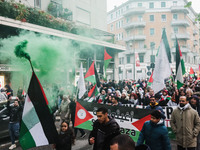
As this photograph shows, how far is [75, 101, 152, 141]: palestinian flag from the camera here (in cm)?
527

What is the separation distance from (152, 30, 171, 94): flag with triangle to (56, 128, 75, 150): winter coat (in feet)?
9.19

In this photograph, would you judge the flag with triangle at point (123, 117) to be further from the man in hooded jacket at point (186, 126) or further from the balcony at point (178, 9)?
the balcony at point (178, 9)

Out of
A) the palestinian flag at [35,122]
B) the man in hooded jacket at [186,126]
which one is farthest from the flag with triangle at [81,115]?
the palestinian flag at [35,122]

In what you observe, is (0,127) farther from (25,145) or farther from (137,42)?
(137,42)

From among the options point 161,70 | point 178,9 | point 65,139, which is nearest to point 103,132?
point 65,139

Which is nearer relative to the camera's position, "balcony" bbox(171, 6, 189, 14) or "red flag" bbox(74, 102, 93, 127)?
"red flag" bbox(74, 102, 93, 127)

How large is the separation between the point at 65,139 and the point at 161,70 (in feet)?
11.0

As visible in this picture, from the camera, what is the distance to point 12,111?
6.04 m

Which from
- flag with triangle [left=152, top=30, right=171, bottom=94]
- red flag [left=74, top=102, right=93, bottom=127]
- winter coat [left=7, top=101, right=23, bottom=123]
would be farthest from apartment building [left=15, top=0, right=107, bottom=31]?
flag with triangle [left=152, top=30, right=171, bottom=94]

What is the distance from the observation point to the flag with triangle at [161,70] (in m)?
5.72

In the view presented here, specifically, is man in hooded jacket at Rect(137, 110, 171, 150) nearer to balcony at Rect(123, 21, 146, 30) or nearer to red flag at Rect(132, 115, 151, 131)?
red flag at Rect(132, 115, 151, 131)

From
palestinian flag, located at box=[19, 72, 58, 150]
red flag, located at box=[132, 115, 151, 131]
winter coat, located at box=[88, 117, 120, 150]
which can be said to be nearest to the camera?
palestinian flag, located at box=[19, 72, 58, 150]

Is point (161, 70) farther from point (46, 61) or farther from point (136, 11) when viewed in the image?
point (136, 11)

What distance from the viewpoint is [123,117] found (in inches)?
221
